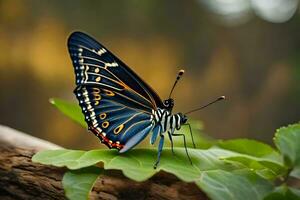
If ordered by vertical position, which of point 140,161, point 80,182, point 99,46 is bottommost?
point 80,182

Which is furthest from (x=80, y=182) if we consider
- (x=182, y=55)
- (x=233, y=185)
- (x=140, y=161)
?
(x=182, y=55)

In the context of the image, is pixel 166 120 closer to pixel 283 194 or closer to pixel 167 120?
pixel 167 120

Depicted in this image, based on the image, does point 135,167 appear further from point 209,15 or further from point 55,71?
point 209,15

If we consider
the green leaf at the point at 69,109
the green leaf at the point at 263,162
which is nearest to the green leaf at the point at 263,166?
the green leaf at the point at 263,162

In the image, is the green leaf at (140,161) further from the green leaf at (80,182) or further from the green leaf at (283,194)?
the green leaf at (283,194)

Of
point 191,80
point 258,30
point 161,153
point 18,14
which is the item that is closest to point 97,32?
point 18,14

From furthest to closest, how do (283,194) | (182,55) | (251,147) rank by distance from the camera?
(182,55)
(251,147)
(283,194)

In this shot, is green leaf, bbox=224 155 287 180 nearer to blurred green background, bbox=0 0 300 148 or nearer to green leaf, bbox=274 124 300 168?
green leaf, bbox=274 124 300 168
